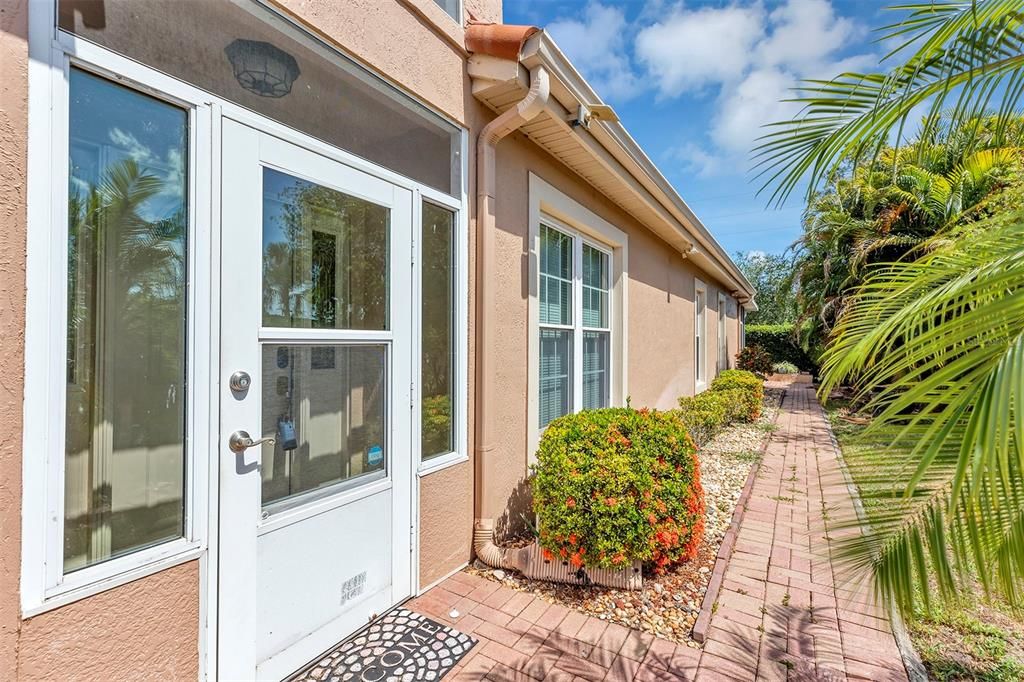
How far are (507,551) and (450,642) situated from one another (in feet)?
3.07

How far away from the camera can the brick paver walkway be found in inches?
98.4

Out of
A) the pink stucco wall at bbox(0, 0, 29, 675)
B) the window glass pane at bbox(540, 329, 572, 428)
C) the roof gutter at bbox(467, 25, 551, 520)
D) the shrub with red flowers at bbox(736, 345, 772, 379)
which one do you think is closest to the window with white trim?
the window glass pane at bbox(540, 329, 572, 428)

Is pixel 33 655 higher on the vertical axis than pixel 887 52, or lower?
lower

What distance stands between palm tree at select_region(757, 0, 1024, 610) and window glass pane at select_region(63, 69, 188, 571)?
2608mm

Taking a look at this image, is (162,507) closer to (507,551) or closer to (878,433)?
(507,551)

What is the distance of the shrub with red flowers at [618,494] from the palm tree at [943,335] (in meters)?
1.51

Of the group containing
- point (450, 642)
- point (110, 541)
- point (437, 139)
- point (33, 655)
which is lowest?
point (450, 642)

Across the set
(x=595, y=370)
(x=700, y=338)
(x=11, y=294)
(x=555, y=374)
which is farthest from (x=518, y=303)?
(x=700, y=338)

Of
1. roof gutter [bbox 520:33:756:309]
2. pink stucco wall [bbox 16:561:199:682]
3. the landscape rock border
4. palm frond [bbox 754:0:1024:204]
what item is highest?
roof gutter [bbox 520:33:756:309]

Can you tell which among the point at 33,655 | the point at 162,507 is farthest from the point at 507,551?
the point at 33,655

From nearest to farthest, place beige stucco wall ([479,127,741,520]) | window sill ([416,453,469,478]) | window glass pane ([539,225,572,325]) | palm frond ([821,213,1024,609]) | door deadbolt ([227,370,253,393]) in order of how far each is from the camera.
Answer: palm frond ([821,213,1024,609]) < door deadbolt ([227,370,253,393]) < window sill ([416,453,469,478]) < beige stucco wall ([479,127,741,520]) < window glass pane ([539,225,572,325])

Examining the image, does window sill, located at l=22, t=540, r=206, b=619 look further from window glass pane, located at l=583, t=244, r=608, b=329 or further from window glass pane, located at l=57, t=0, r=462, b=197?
window glass pane, located at l=583, t=244, r=608, b=329

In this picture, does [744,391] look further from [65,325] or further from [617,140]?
[65,325]

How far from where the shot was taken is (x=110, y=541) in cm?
187
